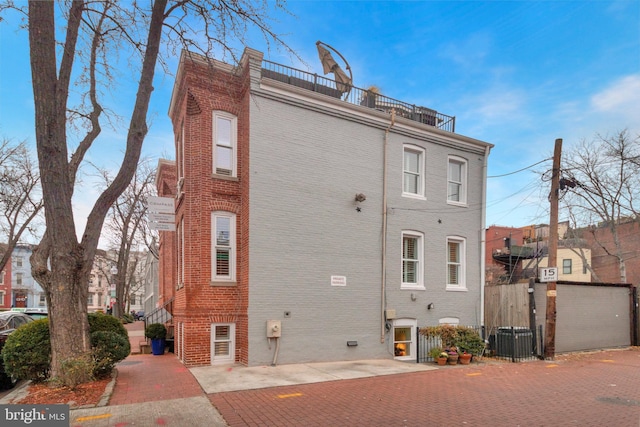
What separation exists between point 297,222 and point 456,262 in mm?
6887

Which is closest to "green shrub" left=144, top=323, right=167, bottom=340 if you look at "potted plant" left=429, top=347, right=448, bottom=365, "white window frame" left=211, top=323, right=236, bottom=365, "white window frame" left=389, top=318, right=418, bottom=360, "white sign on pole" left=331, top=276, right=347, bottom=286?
"white window frame" left=211, top=323, right=236, bottom=365

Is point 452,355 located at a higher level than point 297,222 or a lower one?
lower

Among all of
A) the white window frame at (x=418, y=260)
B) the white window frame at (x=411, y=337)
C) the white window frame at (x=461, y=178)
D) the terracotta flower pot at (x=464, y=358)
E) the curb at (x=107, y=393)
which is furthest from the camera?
the white window frame at (x=461, y=178)

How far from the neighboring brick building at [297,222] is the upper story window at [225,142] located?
0.03m

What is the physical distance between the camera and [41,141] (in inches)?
298

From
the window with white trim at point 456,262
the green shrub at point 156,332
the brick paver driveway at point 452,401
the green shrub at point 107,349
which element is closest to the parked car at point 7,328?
the green shrub at point 107,349

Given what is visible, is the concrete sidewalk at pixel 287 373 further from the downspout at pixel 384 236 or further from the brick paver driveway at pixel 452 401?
the downspout at pixel 384 236

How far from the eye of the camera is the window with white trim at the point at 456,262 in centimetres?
1494

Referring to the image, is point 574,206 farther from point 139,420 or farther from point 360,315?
point 139,420

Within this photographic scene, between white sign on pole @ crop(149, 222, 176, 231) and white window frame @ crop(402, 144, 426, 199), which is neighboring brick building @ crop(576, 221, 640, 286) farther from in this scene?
white sign on pole @ crop(149, 222, 176, 231)

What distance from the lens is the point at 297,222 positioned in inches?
460

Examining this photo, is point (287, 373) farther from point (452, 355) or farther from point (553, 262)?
point (553, 262)

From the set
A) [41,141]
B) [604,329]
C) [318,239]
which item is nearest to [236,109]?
[318,239]

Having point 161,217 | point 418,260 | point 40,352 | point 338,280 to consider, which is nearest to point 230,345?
point 338,280
